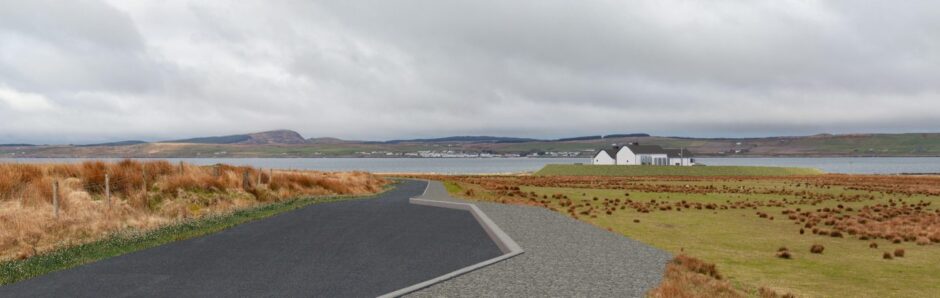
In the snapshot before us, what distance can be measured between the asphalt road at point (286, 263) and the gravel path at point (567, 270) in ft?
3.25

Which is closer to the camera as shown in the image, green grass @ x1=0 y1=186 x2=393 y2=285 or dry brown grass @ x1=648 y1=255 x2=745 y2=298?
dry brown grass @ x1=648 y1=255 x2=745 y2=298

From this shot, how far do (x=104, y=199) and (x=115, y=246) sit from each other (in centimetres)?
976

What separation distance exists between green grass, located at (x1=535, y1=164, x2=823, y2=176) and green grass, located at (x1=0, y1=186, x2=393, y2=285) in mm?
71796

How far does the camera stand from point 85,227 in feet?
58.1

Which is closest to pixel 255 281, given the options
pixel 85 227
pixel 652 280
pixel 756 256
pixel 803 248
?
pixel 652 280

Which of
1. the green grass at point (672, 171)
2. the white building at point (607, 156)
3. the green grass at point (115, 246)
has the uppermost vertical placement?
the green grass at point (115, 246)

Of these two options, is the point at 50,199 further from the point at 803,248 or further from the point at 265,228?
the point at 803,248

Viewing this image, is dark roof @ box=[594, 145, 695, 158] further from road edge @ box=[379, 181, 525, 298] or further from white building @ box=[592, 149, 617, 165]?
road edge @ box=[379, 181, 525, 298]

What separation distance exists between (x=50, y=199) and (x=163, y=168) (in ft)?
30.0

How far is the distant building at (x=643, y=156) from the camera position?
10450cm

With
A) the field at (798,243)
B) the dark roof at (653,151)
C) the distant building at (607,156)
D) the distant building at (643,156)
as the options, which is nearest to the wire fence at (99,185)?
the field at (798,243)

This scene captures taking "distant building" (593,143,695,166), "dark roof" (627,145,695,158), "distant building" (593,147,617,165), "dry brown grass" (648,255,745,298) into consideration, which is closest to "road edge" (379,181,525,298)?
"dry brown grass" (648,255,745,298)

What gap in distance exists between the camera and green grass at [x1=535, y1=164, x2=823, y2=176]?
8838 cm

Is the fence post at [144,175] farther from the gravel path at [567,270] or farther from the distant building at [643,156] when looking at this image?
the distant building at [643,156]
